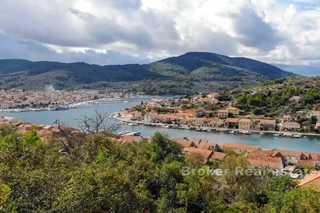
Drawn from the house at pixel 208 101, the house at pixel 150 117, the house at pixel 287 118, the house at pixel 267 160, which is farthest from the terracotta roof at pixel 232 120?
the house at pixel 267 160

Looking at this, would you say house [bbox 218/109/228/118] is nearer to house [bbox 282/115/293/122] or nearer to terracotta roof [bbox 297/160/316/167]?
house [bbox 282/115/293/122]

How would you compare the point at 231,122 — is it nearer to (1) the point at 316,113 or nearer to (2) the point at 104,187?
(1) the point at 316,113

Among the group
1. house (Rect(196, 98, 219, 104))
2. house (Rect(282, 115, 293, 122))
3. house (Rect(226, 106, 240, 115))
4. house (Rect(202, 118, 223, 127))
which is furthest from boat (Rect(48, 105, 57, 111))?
house (Rect(282, 115, 293, 122))

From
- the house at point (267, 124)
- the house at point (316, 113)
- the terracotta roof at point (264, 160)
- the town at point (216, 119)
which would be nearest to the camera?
the terracotta roof at point (264, 160)

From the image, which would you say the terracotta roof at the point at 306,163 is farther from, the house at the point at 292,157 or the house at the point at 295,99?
the house at the point at 295,99

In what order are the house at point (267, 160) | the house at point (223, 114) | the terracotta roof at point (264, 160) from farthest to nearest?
the house at point (223, 114)
the terracotta roof at point (264, 160)
the house at point (267, 160)

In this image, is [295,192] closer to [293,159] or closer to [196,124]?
[293,159]
